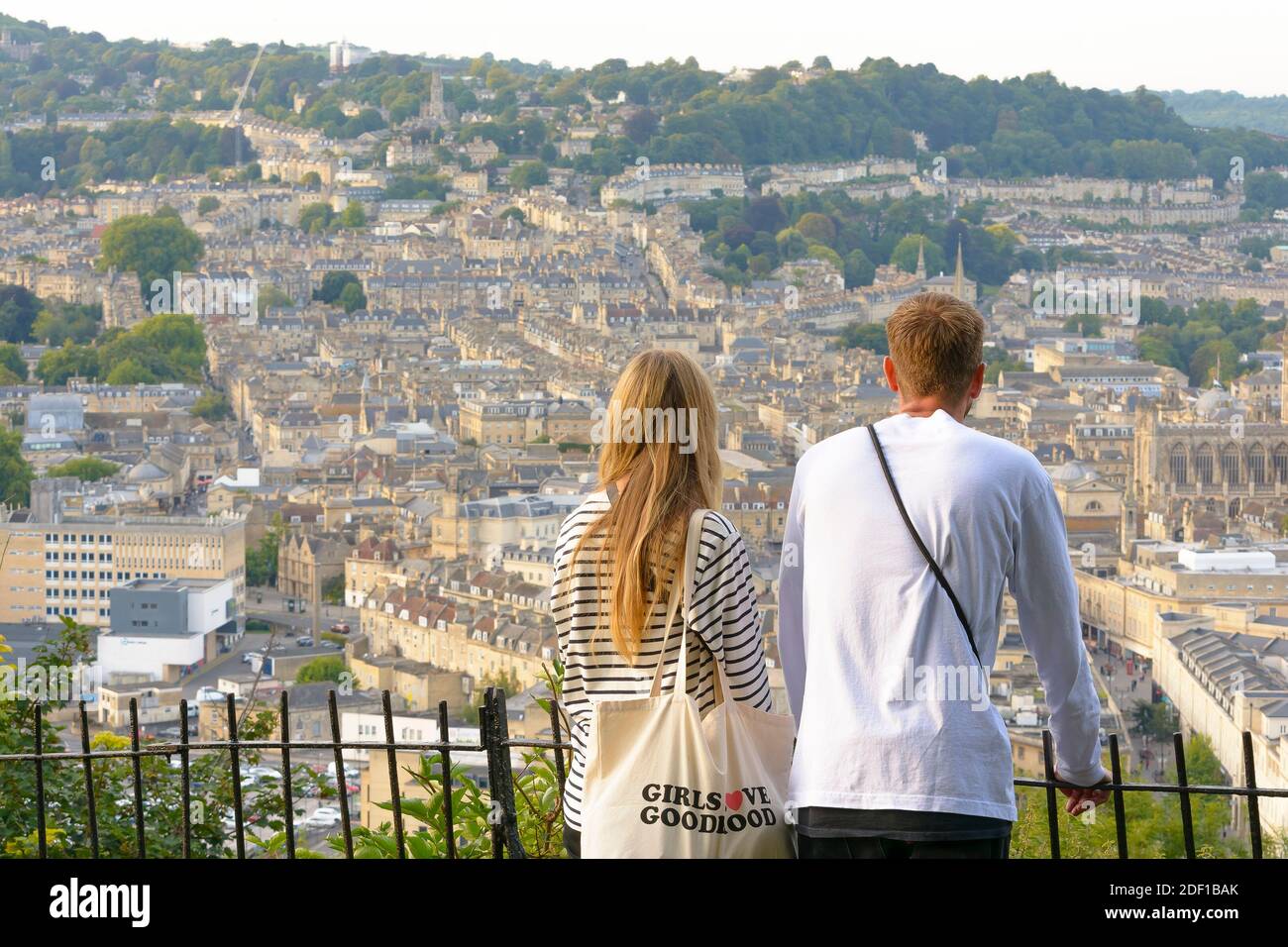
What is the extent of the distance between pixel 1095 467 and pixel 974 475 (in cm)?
3365

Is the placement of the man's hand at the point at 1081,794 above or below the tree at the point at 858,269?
above

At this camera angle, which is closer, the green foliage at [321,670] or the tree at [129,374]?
the green foliage at [321,670]

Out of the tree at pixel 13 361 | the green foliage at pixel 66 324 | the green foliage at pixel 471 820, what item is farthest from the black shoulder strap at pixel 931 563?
the green foliage at pixel 66 324

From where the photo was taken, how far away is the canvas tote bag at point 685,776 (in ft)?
6.46

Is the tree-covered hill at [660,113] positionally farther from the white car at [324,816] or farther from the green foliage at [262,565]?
the white car at [324,816]

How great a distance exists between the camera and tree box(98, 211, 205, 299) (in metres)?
49.1

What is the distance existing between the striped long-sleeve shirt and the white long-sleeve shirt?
6 cm

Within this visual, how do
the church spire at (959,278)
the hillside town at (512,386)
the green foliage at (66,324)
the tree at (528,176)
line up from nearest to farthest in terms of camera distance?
the hillside town at (512,386), the green foliage at (66,324), the church spire at (959,278), the tree at (528,176)

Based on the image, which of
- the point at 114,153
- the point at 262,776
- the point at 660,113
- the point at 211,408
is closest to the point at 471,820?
the point at 262,776

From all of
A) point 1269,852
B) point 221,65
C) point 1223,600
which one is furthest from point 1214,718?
point 221,65

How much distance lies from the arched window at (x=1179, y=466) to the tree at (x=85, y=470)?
15.6 m
